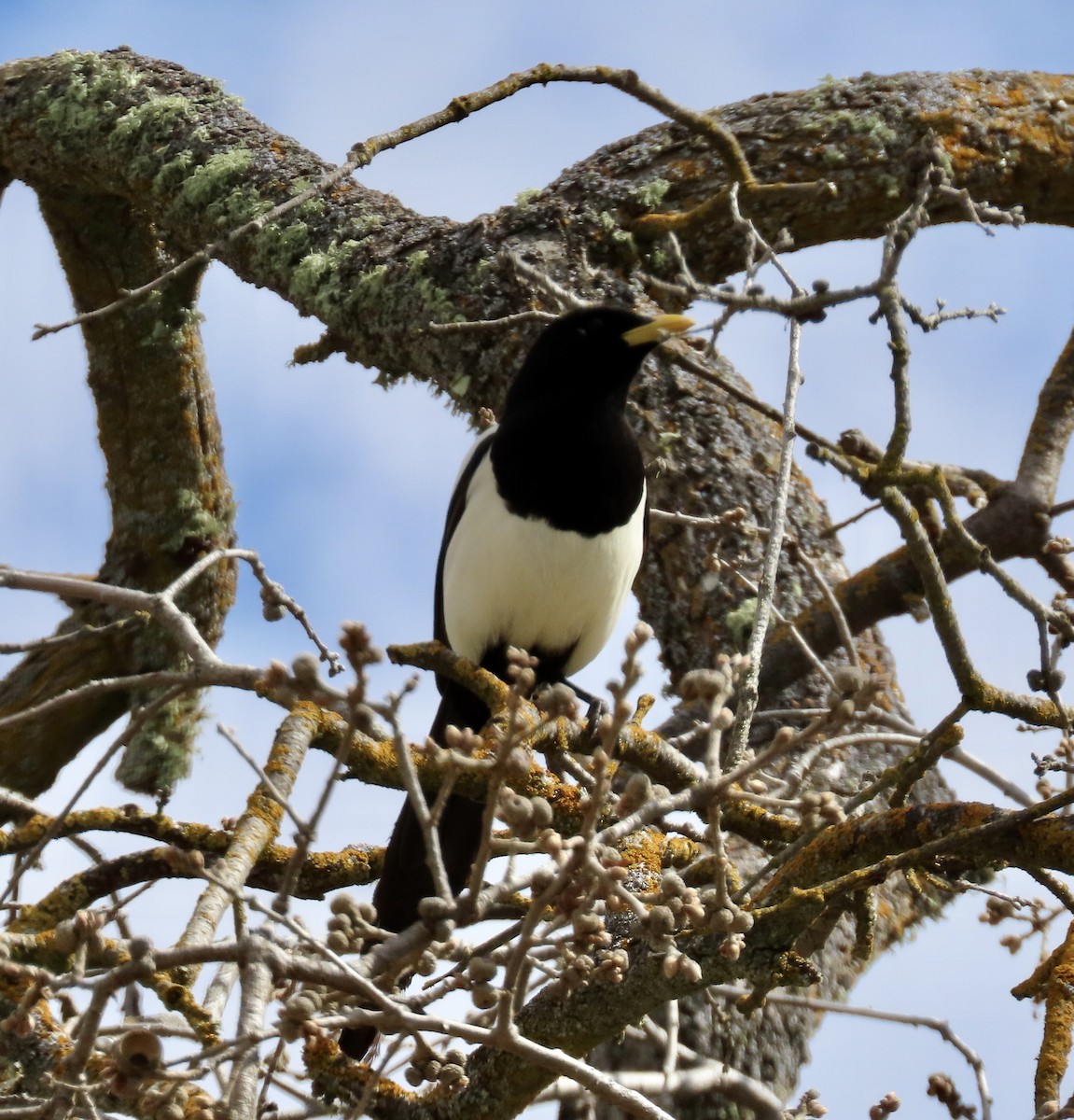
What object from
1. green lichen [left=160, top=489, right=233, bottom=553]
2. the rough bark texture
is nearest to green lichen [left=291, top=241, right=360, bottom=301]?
the rough bark texture

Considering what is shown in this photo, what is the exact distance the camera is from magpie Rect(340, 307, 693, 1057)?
3.64 m

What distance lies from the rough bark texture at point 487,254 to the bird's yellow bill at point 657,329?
286 millimetres

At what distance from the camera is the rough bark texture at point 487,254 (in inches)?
159

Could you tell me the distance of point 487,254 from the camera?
4.45 metres

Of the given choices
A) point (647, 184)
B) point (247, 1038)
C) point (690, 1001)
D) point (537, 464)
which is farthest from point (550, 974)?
point (647, 184)

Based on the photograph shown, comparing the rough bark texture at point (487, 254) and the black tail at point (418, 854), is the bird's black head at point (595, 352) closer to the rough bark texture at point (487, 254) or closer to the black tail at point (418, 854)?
the rough bark texture at point (487, 254)

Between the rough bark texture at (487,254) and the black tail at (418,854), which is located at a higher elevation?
the rough bark texture at (487,254)

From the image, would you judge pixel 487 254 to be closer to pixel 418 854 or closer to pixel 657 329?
pixel 657 329

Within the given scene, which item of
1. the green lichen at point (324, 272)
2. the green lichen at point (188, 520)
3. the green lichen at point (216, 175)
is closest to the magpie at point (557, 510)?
the green lichen at point (324, 272)

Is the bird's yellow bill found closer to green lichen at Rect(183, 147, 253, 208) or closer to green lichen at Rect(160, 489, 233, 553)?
green lichen at Rect(183, 147, 253, 208)

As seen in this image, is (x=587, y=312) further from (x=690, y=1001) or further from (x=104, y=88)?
(x=104, y=88)

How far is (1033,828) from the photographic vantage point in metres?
1.84

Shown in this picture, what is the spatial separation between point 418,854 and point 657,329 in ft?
5.01

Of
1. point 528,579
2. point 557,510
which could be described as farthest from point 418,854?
point 557,510
